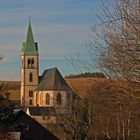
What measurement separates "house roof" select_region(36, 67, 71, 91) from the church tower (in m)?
6.01

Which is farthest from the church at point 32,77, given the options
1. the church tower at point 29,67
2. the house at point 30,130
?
the house at point 30,130

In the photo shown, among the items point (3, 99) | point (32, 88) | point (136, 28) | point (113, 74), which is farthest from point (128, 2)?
point (32, 88)

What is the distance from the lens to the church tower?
130750mm

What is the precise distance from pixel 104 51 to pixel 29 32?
120m

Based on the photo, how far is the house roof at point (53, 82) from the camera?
11788 centimetres

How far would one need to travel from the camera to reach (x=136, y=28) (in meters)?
12.3

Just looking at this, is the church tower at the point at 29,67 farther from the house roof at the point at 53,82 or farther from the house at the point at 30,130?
the house at the point at 30,130

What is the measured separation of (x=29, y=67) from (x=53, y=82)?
46.8 ft

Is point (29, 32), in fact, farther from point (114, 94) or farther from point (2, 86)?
point (114, 94)

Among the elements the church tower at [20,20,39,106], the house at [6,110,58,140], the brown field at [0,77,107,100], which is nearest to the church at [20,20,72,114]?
the church tower at [20,20,39,106]

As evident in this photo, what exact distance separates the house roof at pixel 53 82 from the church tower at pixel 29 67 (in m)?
6.01

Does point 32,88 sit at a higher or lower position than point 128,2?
lower

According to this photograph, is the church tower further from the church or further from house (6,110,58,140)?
house (6,110,58,140)

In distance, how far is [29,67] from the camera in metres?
132
